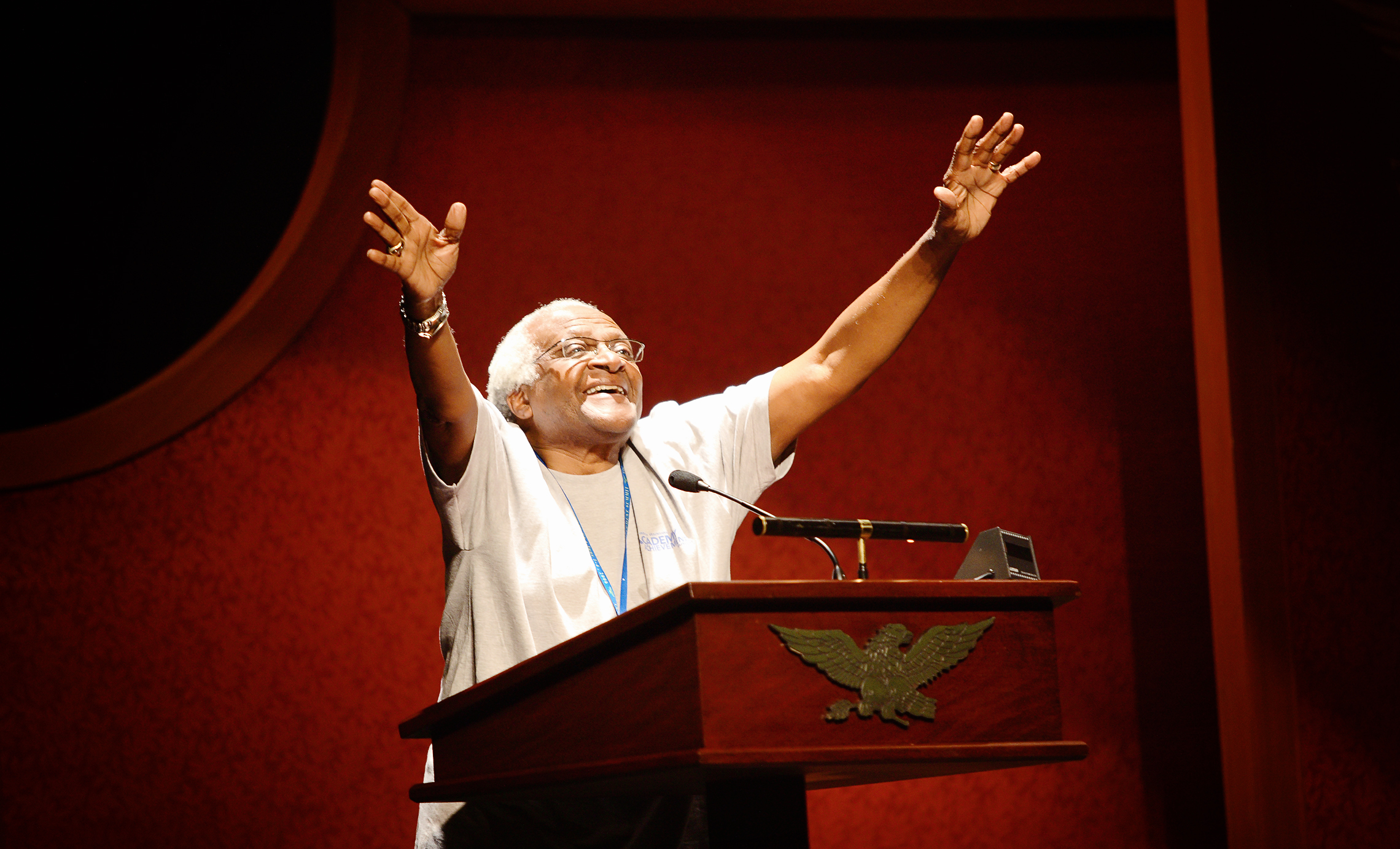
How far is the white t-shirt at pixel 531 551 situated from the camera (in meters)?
1.69

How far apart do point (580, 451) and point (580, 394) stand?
10 cm

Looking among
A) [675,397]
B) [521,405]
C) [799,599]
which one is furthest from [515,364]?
[799,599]

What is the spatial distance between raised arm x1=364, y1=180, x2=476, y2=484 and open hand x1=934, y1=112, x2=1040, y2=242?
76 cm

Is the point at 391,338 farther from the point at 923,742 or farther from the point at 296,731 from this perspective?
the point at 923,742

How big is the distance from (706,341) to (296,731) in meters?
1.35

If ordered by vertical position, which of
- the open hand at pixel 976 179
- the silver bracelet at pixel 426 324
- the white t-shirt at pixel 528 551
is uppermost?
the open hand at pixel 976 179

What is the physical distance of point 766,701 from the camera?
1.00 metres

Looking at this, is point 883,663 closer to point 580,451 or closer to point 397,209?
point 397,209

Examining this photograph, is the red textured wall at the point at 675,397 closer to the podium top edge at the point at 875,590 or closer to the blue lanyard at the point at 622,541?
the blue lanyard at the point at 622,541

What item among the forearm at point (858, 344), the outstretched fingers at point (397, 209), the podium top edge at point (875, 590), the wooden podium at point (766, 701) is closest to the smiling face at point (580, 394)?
the forearm at point (858, 344)

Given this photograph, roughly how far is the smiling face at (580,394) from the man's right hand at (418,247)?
431 millimetres

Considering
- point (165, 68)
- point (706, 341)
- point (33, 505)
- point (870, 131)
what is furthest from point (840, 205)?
point (33, 505)

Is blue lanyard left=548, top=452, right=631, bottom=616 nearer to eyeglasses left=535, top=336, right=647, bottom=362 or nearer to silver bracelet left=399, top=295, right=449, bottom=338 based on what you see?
eyeglasses left=535, top=336, right=647, bottom=362

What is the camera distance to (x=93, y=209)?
2.80m
